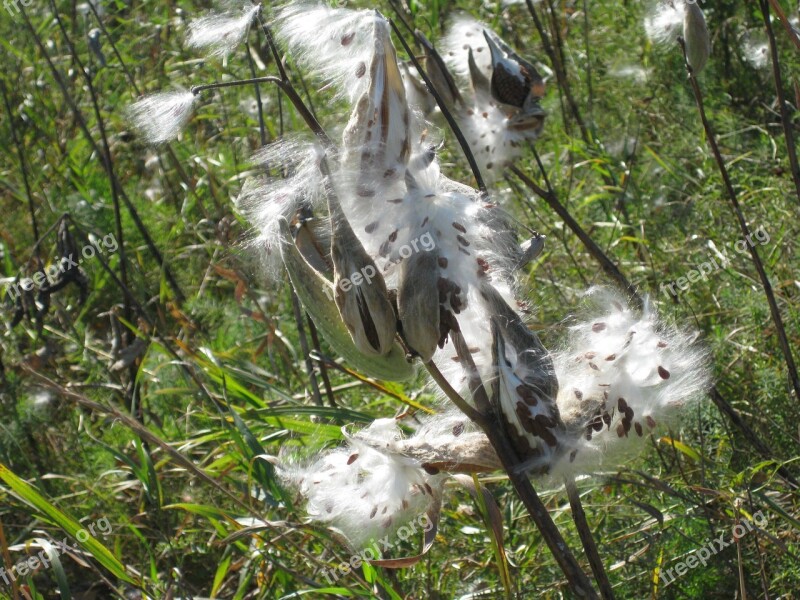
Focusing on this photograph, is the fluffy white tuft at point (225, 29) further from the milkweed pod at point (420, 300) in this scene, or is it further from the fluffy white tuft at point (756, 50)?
the fluffy white tuft at point (756, 50)

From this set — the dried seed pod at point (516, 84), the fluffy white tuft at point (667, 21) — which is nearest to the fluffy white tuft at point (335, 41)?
the dried seed pod at point (516, 84)

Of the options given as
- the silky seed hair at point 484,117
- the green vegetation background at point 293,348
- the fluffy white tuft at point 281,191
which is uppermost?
the fluffy white tuft at point 281,191

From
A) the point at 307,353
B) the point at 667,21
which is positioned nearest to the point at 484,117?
the point at 667,21

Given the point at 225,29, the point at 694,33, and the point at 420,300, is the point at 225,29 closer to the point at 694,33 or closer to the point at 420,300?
the point at 420,300

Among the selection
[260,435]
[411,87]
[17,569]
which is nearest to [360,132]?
[411,87]

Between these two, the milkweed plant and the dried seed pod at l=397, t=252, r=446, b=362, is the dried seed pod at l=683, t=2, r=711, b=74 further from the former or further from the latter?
the dried seed pod at l=397, t=252, r=446, b=362

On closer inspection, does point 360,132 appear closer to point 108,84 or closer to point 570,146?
point 570,146
